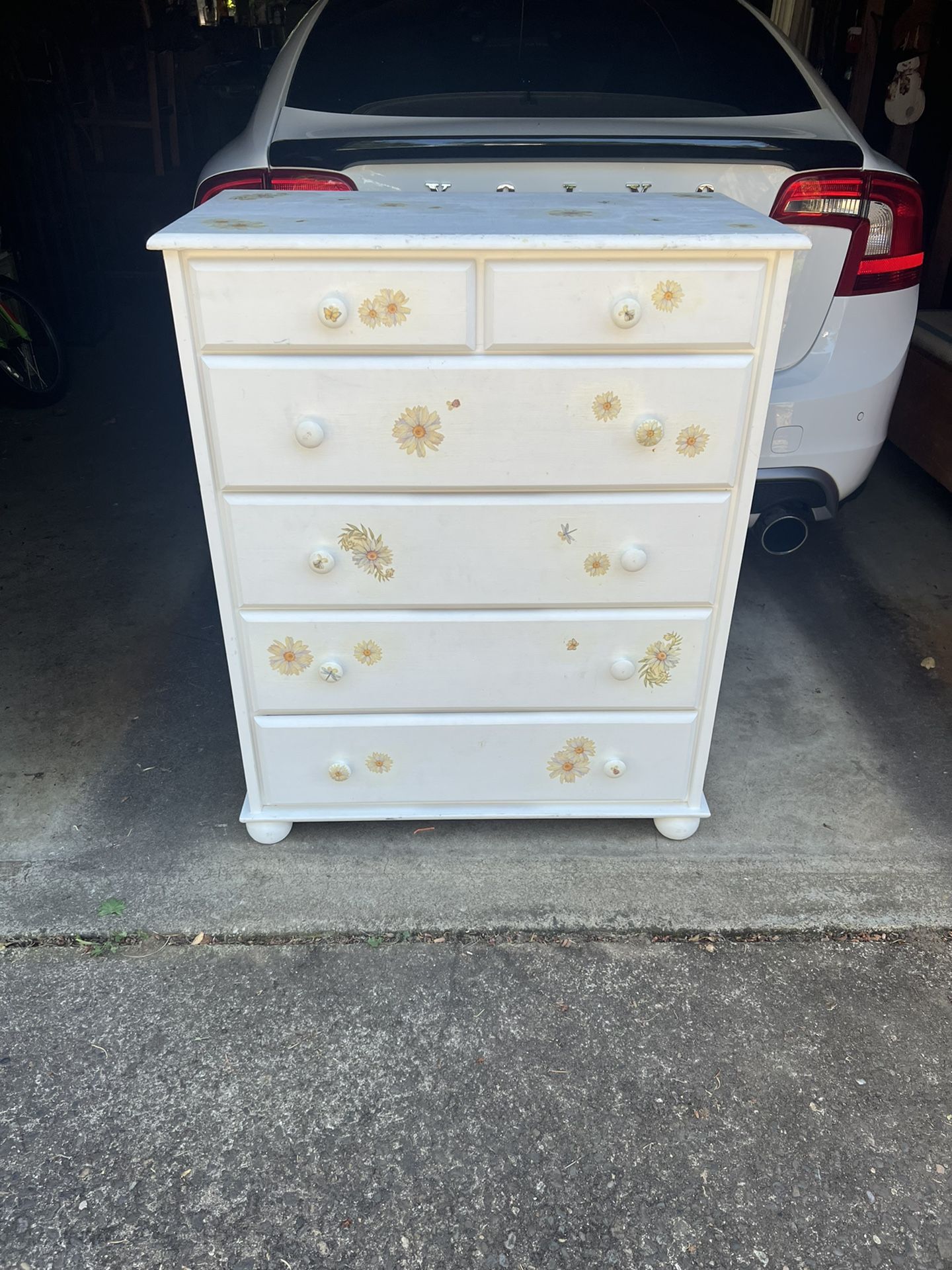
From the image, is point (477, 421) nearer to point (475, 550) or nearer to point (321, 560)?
point (475, 550)

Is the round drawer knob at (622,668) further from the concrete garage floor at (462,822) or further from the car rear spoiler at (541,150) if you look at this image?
the car rear spoiler at (541,150)

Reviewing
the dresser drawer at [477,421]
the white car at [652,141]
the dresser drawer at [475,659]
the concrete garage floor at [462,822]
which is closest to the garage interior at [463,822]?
the concrete garage floor at [462,822]

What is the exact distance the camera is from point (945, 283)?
4523 millimetres

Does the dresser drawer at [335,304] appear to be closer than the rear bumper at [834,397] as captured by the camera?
Yes

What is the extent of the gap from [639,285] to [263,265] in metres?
0.65

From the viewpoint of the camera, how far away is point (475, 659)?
197 cm

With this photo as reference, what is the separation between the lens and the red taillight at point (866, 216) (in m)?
2.28

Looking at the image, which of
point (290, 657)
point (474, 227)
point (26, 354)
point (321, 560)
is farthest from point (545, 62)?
point (26, 354)

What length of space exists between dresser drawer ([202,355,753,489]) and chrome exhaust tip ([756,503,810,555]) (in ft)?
2.71

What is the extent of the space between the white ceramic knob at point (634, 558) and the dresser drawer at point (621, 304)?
0.40 meters

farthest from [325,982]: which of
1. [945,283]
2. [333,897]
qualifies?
[945,283]

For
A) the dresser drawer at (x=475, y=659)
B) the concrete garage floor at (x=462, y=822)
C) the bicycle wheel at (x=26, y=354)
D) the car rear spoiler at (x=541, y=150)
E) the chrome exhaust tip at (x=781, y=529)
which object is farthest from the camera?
the bicycle wheel at (x=26, y=354)

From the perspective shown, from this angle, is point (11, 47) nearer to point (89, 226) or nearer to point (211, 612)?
point (89, 226)

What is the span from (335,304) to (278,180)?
0.92m
